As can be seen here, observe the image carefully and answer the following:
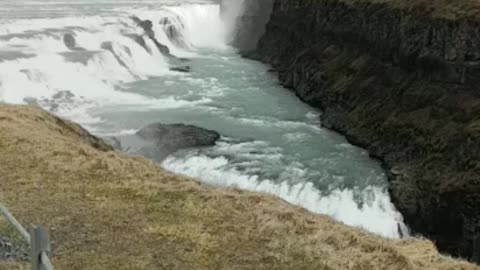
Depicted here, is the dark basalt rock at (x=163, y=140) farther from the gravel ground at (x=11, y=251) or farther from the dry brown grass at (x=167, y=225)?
the gravel ground at (x=11, y=251)

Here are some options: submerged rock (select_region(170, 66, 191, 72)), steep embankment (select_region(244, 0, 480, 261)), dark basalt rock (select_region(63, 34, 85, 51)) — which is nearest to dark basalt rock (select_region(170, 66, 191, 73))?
submerged rock (select_region(170, 66, 191, 72))

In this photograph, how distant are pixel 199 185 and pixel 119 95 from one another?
32.8m

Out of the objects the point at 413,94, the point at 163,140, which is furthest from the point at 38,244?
the point at 413,94

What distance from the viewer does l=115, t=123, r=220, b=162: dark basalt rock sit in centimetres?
3591

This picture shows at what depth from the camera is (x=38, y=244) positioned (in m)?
7.30

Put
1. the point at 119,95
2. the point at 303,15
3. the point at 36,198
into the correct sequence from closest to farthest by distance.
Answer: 1. the point at 36,198
2. the point at 119,95
3. the point at 303,15

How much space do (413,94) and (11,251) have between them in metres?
28.6

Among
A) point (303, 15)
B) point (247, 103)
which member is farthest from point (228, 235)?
point (303, 15)

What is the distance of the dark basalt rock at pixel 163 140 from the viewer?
35.9 m

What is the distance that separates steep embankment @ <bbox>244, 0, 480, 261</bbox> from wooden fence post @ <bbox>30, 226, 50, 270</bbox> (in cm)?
2123

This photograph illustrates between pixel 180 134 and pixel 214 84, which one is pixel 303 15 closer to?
pixel 214 84

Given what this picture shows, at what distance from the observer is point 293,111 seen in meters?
46.5

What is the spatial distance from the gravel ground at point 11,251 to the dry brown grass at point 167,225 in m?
0.35

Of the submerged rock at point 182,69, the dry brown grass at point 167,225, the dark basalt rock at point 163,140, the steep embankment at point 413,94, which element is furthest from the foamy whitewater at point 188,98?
the dry brown grass at point 167,225
